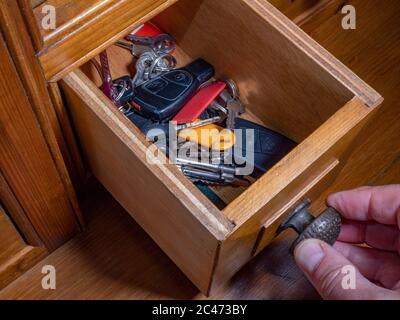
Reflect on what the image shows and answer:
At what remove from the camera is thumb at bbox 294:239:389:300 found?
0.55 m

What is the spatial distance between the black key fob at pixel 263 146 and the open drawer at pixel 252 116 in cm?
2

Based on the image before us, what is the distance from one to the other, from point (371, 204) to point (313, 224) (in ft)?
0.40

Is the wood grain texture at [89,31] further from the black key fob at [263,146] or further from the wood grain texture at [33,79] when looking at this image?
the black key fob at [263,146]

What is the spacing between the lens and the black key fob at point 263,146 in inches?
26.4

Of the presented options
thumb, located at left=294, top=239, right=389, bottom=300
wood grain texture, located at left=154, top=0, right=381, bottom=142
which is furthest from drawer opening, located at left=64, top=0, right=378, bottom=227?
thumb, located at left=294, top=239, right=389, bottom=300

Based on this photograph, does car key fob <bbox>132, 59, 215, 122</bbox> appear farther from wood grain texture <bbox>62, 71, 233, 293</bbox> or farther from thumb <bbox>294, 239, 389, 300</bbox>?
thumb <bbox>294, 239, 389, 300</bbox>

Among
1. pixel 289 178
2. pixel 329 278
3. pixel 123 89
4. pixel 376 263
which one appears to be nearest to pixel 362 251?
pixel 376 263

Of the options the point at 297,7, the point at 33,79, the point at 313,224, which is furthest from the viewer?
the point at 297,7

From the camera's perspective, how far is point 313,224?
59 cm

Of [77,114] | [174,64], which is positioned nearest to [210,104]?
[174,64]

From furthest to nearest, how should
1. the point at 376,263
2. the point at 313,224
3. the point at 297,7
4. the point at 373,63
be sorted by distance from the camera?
the point at 373,63 → the point at 297,7 → the point at 376,263 → the point at 313,224

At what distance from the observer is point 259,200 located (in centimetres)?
49

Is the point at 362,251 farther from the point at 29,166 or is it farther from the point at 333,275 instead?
the point at 29,166

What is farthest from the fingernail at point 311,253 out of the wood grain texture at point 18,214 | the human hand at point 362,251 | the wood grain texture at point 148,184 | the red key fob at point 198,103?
the wood grain texture at point 18,214
